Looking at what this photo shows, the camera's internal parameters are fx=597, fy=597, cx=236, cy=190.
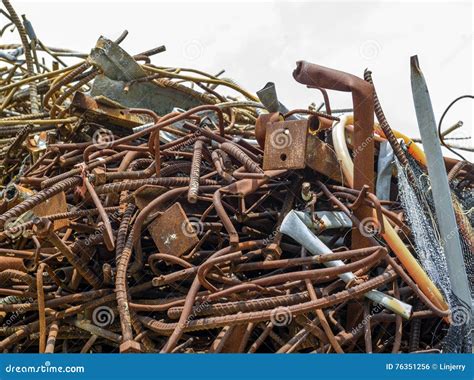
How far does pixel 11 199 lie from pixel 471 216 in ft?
5.46

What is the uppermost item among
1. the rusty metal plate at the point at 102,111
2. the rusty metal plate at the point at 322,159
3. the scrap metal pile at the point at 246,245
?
the rusty metal plate at the point at 102,111

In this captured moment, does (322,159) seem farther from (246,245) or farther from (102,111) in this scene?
(102,111)

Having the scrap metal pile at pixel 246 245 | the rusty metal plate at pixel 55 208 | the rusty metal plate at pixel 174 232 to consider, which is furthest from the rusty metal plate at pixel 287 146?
the rusty metal plate at pixel 55 208

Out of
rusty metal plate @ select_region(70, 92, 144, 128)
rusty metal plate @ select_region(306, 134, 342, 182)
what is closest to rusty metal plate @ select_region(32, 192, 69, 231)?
rusty metal plate @ select_region(70, 92, 144, 128)

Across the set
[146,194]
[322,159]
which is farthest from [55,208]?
[322,159]

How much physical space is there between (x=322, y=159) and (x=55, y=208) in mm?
903

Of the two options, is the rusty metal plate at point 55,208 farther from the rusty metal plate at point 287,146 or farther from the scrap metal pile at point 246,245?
the rusty metal plate at point 287,146

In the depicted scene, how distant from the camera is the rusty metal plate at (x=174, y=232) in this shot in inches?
72.3

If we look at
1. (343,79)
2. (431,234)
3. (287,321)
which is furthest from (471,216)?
(287,321)

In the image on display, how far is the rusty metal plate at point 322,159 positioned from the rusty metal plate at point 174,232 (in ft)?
1.47

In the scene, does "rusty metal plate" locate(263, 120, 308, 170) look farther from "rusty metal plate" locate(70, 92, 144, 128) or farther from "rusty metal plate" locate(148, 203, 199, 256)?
"rusty metal plate" locate(70, 92, 144, 128)

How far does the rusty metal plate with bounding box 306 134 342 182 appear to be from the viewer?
1.98 metres

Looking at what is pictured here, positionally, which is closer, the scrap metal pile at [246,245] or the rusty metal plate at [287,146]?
the scrap metal pile at [246,245]

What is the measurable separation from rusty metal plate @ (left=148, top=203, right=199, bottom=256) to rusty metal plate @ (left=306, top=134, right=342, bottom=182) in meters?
0.45
